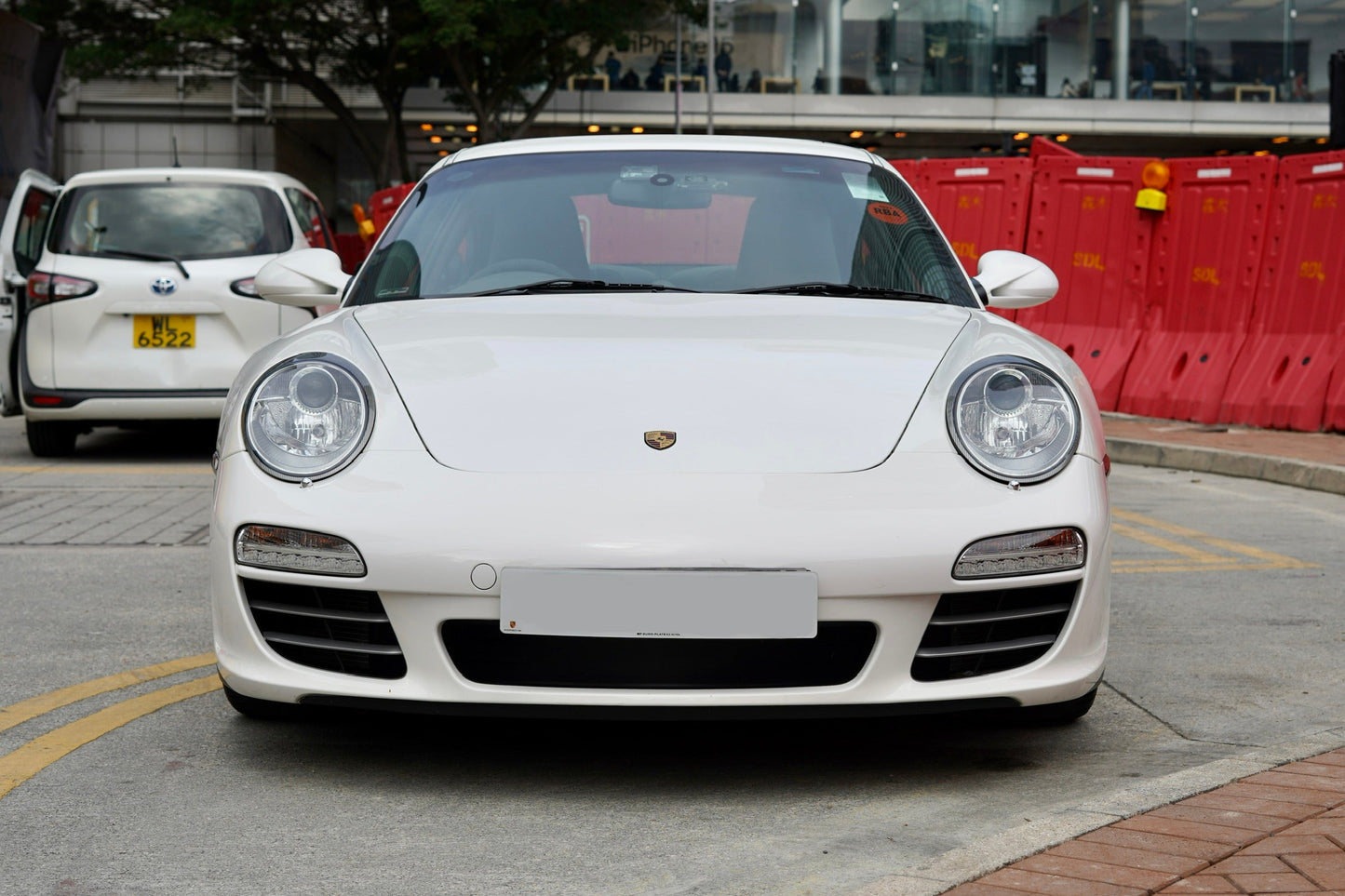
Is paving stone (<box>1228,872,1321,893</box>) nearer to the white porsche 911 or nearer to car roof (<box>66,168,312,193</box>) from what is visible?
the white porsche 911

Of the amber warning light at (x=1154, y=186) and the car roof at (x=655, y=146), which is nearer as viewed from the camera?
the car roof at (x=655, y=146)

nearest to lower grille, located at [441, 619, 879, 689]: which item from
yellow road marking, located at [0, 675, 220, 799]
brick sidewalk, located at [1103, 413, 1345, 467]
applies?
yellow road marking, located at [0, 675, 220, 799]

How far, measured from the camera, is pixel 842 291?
390 cm

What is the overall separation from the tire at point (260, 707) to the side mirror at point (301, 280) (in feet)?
4.32

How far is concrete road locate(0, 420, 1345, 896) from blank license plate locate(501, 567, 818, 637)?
0.35 metres

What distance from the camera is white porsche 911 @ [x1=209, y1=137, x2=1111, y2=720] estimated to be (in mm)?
2961

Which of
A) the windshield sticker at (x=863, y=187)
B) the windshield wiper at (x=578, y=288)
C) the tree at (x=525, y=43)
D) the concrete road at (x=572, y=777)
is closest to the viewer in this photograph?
the concrete road at (x=572, y=777)

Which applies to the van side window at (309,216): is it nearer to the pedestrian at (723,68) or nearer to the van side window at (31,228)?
the van side window at (31,228)

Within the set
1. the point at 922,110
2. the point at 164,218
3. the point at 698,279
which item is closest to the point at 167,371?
the point at 164,218

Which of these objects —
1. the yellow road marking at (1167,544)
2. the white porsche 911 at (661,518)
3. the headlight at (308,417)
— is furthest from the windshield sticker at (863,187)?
the yellow road marking at (1167,544)

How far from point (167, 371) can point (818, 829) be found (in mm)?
6991

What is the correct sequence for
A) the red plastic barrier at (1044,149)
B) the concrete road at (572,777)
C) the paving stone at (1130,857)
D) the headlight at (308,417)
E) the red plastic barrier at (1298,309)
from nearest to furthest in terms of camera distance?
the paving stone at (1130,857) → the concrete road at (572,777) → the headlight at (308,417) → the red plastic barrier at (1298,309) → the red plastic barrier at (1044,149)

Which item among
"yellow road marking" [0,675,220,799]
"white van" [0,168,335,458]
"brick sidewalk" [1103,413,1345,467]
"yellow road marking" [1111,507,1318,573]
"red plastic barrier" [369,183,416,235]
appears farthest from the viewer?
"red plastic barrier" [369,183,416,235]

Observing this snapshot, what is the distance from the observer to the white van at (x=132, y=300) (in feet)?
30.0
